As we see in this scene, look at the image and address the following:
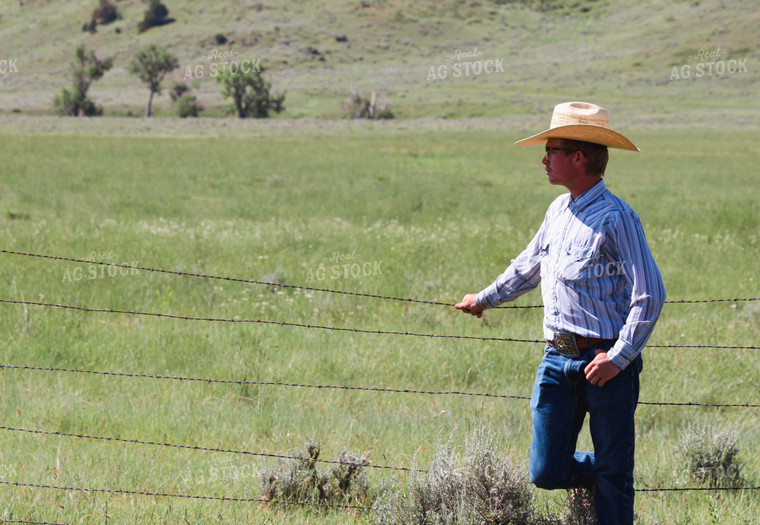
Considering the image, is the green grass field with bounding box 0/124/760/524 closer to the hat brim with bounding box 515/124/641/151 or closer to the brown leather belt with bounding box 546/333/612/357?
the brown leather belt with bounding box 546/333/612/357

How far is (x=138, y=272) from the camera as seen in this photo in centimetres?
1084

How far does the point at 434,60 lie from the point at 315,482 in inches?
6405

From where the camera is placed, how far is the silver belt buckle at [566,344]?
3.61 m

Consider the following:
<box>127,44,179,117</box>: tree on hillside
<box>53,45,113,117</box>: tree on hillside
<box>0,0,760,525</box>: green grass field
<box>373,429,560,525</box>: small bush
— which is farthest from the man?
<box>127,44,179,117</box>: tree on hillside

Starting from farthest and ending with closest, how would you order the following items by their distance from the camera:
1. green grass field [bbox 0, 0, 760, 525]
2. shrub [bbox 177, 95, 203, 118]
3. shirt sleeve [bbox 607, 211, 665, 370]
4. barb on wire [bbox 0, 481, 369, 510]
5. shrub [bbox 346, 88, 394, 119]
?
shrub [bbox 177, 95, 203, 118], shrub [bbox 346, 88, 394, 119], green grass field [bbox 0, 0, 760, 525], barb on wire [bbox 0, 481, 369, 510], shirt sleeve [bbox 607, 211, 665, 370]

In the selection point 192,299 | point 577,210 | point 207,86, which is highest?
point 207,86

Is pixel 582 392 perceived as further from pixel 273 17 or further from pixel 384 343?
pixel 273 17

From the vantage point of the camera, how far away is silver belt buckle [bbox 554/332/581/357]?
142 inches

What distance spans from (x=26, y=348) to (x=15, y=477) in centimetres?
290

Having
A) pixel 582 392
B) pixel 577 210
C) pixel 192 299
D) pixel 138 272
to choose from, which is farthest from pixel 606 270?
pixel 138 272

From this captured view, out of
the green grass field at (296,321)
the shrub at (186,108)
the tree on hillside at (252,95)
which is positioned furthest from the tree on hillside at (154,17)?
the green grass field at (296,321)

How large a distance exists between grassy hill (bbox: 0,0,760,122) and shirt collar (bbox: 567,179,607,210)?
68301 mm

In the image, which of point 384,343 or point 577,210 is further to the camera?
point 384,343

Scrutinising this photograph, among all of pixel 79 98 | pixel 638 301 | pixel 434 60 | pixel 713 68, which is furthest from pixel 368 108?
pixel 638 301
